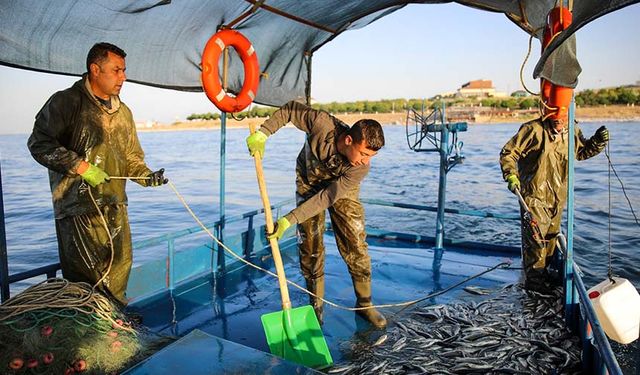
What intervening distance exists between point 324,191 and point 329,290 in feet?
7.21

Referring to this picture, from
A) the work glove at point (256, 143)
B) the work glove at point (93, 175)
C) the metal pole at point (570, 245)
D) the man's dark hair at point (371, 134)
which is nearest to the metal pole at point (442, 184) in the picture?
the metal pole at point (570, 245)

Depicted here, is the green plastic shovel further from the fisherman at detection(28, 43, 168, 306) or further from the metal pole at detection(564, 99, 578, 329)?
the metal pole at detection(564, 99, 578, 329)

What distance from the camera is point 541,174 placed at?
18.4 feet

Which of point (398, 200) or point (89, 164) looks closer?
point (89, 164)

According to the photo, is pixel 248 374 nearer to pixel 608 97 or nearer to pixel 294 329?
pixel 294 329

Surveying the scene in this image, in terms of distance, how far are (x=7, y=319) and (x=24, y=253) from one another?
49.4 ft

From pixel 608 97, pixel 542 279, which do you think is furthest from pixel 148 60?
pixel 608 97

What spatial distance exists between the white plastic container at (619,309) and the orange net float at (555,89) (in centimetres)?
187

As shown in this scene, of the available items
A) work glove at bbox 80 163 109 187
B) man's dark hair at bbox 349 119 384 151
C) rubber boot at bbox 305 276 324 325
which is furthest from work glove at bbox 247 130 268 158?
rubber boot at bbox 305 276 324 325

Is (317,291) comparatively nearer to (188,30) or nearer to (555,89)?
(555,89)

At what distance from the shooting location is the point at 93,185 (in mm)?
3898

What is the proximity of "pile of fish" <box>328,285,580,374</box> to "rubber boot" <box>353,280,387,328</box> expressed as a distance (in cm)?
17

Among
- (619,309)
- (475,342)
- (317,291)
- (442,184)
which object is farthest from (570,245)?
(442,184)

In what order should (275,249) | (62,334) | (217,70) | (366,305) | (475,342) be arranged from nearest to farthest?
(62,334)
(275,249)
(475,342)
(366,305)
(217,70)
